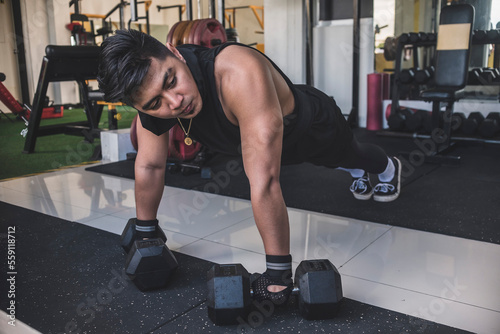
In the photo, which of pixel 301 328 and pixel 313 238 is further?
pixel 313 238

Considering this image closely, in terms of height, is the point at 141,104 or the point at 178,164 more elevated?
the point at 141,104

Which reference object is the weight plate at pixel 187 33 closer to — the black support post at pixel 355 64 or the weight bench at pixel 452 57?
the weight bench at pixel 452 57

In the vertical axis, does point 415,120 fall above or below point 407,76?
below

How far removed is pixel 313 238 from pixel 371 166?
445 mm

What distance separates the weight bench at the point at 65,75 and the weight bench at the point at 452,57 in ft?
8.04

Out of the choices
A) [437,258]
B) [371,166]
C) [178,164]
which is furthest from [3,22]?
[437,258]

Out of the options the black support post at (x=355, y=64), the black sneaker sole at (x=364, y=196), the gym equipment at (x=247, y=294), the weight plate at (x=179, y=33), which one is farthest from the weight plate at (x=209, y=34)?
the gym equipment at (x=247, y=294)

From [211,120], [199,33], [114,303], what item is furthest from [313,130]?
[199,33]

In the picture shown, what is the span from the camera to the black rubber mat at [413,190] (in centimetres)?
192

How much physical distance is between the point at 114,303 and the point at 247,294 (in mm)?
405

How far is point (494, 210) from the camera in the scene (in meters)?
2.04

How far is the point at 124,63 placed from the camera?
1053 millimetres

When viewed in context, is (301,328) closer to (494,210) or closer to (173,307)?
(173,307)

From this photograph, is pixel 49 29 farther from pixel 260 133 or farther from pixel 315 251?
pixel 260 133
